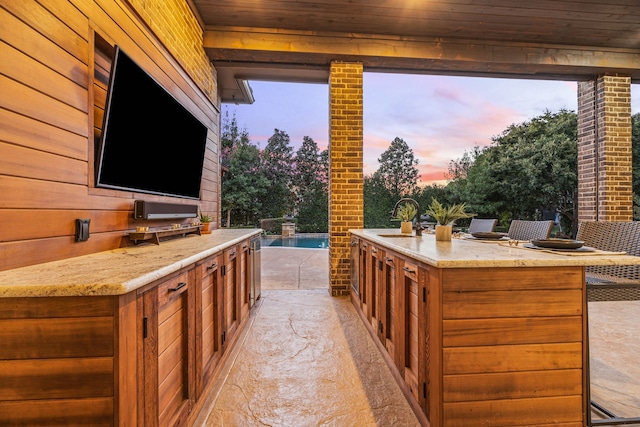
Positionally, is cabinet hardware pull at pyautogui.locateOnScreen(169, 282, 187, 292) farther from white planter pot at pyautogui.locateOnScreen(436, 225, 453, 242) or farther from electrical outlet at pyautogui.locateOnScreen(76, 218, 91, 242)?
white planter pot at pyautogui.locateOnScreen(436, 225, 453, 242)

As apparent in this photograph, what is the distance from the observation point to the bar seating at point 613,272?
5.22 ft

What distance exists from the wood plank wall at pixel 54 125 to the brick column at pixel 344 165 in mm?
2328

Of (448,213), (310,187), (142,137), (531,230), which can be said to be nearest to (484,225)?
(531,230)

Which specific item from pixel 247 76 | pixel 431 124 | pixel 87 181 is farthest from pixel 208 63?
pixel 431 124

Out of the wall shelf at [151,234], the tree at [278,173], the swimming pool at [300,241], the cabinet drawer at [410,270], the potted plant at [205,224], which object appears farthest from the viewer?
the tree at [278,173]

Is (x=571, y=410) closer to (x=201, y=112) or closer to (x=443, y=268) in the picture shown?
(x=443, y=268)

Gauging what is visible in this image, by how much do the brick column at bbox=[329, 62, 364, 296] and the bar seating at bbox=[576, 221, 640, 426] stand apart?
84.7 inches

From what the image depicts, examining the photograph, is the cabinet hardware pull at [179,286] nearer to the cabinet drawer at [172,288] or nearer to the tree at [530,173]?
the cabinet drawer at [172,288]

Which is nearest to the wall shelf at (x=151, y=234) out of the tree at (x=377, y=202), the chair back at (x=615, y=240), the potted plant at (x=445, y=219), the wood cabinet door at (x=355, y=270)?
the wood cabinet door at (x=355, y=270)

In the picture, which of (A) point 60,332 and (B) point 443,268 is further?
(B) point 443,268

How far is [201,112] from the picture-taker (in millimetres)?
3244

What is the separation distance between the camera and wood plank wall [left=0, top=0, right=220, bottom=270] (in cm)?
109

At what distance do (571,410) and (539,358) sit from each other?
0.27m

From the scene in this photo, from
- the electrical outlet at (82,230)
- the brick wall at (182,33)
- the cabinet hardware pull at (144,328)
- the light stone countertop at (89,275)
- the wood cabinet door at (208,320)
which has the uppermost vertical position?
the brick wall at (182,33)
